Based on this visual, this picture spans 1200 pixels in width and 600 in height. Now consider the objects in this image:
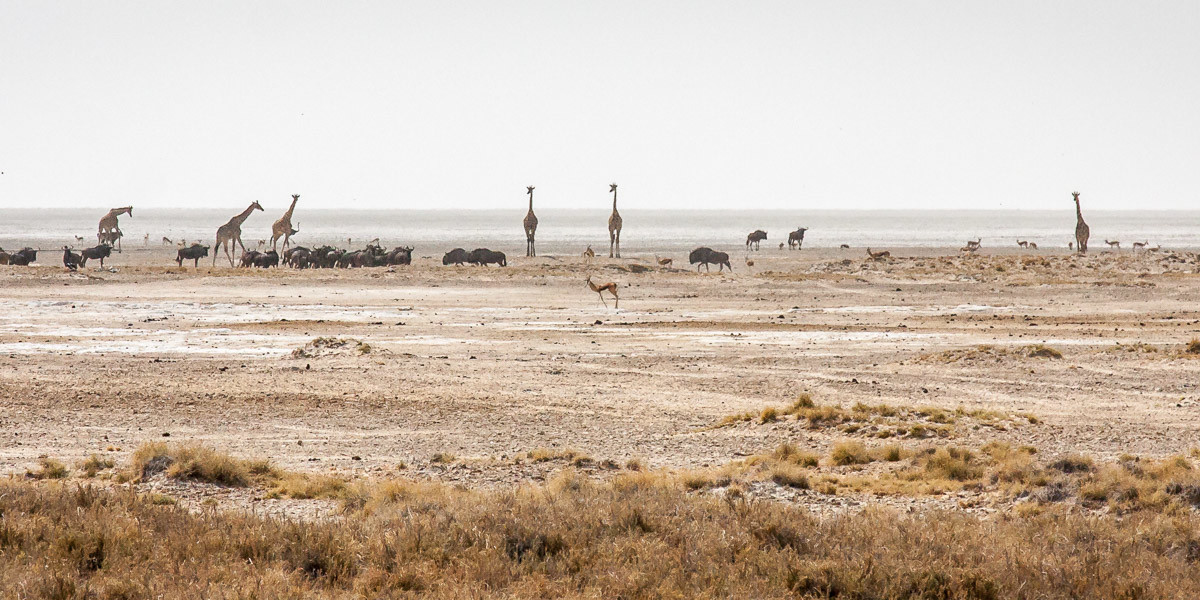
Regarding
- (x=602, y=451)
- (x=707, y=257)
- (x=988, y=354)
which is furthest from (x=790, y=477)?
(x=707, y=257)

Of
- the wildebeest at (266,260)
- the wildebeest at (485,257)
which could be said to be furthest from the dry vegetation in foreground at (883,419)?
the wildebeest at (266,260)

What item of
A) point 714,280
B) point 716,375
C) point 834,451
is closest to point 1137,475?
point 834,451

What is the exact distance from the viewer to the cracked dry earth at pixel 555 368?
1395 centimetres

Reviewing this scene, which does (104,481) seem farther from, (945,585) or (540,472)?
(945,585)

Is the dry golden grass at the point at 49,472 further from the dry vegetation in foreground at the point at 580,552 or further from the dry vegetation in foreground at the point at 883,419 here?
the dry vegetation in foreground at the point at 883,419

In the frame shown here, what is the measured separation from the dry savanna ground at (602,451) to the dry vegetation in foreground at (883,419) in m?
0.05

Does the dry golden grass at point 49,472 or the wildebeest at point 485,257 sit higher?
the wildebeest at point 485,257

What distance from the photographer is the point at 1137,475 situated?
Answer: 10.9m

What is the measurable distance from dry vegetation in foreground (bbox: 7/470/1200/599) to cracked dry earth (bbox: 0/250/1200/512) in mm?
2213

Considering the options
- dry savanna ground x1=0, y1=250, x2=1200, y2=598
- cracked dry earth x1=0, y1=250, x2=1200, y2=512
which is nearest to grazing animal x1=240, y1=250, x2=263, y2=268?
cracked dry earth x1=0, y1=250, x2=1200, y2=512

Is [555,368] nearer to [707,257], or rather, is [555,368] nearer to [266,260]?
[266,260]

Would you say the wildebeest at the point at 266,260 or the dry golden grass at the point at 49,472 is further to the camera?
the wildebeest at the point at 266,260

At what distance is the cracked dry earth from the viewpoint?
14.0 metres

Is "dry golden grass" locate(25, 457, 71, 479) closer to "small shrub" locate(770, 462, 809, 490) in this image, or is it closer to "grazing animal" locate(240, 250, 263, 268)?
"small shrub" locate(770, 462, 809, 490)
